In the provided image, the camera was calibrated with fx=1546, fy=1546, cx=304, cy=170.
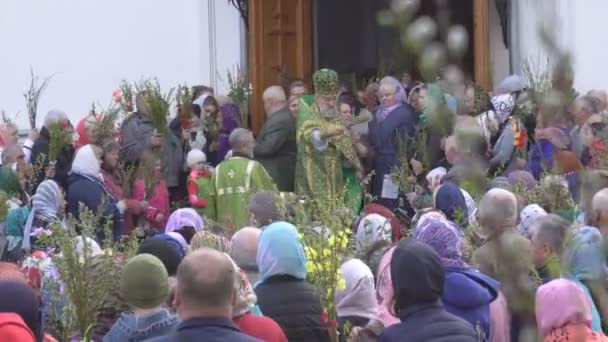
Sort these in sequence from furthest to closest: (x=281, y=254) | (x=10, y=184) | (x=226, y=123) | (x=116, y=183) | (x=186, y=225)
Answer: (x=226, y=123), (x=10, y=184), (x=116, y=183), (x=186, y=225), (x=281, y=254)

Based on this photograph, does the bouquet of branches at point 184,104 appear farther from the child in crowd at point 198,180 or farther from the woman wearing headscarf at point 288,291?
the woman wearing headscarf at point 288,291

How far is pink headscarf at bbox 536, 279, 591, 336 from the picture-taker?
203 inches

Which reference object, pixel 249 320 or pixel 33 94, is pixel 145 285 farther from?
pixel 33 94

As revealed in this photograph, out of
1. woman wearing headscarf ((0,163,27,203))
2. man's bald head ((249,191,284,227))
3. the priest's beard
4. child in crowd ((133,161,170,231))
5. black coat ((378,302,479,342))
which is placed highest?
the priest's beard

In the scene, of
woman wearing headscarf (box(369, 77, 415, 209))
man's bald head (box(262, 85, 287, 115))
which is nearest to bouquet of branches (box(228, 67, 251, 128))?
man's bald head (box(262, 85, 287, 115))

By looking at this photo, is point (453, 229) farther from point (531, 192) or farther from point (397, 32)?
point (397, 32)

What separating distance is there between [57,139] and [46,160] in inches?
7.4

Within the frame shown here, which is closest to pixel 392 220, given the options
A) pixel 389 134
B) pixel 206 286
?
pixel 389 134

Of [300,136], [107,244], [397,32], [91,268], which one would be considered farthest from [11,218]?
[397,32]

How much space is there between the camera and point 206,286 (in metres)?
4.41

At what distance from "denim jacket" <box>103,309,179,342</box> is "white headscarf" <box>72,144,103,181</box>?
Result: 5.45m

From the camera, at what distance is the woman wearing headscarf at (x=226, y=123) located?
43.4 ft

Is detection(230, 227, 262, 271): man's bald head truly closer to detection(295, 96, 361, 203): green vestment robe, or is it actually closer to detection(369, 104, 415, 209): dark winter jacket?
detection(295, 96, 361, 203): green vestment robe

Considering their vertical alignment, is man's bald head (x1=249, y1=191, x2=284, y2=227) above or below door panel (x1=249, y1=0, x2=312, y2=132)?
below
